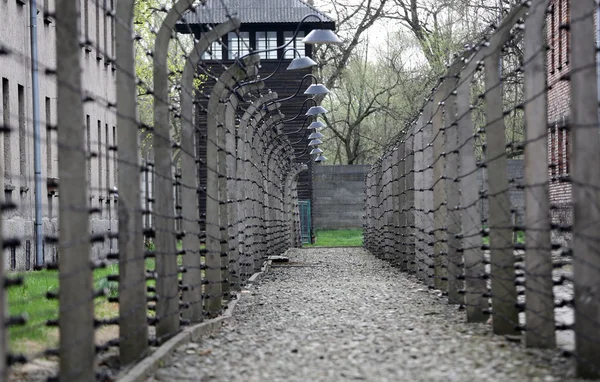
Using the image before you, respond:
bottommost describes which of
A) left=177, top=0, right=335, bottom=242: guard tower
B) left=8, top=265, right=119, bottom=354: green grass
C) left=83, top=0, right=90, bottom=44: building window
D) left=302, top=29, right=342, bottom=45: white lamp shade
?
left=8, top=265, right=119, bottom=354: green grass

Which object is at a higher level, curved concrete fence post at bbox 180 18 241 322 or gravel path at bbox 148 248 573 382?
curved concrete fence post at bbox 180 18 241 322

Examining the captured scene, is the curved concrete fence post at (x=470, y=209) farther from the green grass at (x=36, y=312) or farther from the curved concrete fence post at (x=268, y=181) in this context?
the curved concrete fence post at (x=268, y=181)

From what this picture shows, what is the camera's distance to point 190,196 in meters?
8.72

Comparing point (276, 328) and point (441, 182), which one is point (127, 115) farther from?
point (441, 182)

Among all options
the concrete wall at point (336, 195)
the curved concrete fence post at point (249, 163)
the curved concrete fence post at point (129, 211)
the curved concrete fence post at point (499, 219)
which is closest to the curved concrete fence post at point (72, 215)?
the curved concrete fence post at point (129, 211)

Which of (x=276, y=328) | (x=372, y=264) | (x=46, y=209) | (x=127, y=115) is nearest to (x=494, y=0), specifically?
(x=372, y=264)

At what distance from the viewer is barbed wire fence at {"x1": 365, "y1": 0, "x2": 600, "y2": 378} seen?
551cm

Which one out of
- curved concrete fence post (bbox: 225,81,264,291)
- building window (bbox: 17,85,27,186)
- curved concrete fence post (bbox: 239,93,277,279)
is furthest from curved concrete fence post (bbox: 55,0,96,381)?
building window (bbox: 17,85,27,186)

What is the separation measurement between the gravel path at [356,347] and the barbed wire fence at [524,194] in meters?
0.25

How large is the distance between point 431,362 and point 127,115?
88.1 inches

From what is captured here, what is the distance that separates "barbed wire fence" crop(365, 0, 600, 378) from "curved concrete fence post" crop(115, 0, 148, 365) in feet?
7.39

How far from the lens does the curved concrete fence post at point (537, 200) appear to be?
6512 mm

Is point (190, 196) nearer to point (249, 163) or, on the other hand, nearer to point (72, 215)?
point (72, 215)

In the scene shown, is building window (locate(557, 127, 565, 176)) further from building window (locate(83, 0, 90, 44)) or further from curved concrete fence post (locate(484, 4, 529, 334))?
curved concrete fence post (locate(484, 4, 529, 334))
